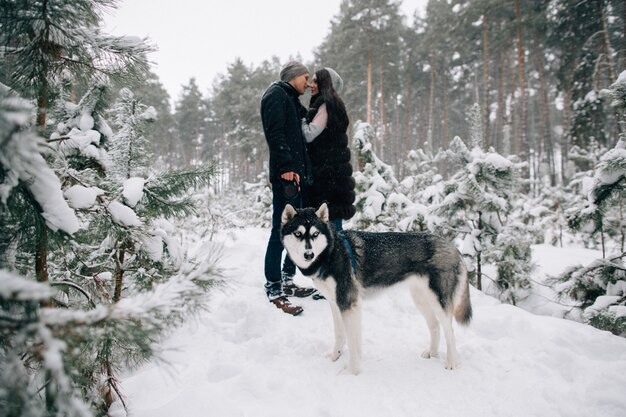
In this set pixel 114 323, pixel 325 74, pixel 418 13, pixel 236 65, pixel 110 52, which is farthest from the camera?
pixel 236 65

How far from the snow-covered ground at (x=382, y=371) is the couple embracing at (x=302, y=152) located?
2.38ft

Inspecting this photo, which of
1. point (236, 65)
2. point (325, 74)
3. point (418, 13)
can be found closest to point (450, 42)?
point (418, 13)

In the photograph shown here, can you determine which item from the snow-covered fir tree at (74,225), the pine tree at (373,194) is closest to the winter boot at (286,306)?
the snow-covered fir tree at (74,225)

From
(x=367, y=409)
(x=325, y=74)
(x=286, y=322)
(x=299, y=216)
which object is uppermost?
(x=325, y=74)

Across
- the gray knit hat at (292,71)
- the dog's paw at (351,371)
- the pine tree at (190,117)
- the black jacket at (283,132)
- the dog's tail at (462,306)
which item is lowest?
the dog's paw at (351,371)

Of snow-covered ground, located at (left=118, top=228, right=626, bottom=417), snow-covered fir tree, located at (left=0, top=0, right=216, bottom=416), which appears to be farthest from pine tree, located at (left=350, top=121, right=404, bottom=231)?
snow-covered fir tree, located at (left=0, top=0, right=216, bottom=416)

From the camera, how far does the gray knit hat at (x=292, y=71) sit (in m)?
3.94

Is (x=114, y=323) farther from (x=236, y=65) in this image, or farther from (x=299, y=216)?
(x=236, y=65)

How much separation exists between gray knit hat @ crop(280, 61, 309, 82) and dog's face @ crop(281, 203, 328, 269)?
192 centimetres

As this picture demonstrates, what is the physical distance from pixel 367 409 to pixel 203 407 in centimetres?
125

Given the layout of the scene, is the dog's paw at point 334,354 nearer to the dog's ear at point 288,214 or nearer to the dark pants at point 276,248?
the dark pants at point 276,248

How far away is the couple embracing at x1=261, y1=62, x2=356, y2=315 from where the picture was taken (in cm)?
364

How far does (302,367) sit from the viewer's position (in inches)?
113

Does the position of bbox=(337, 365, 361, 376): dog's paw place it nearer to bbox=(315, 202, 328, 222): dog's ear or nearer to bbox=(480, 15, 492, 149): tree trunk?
bbox=(315, 202, 328, 222): dog's ear
